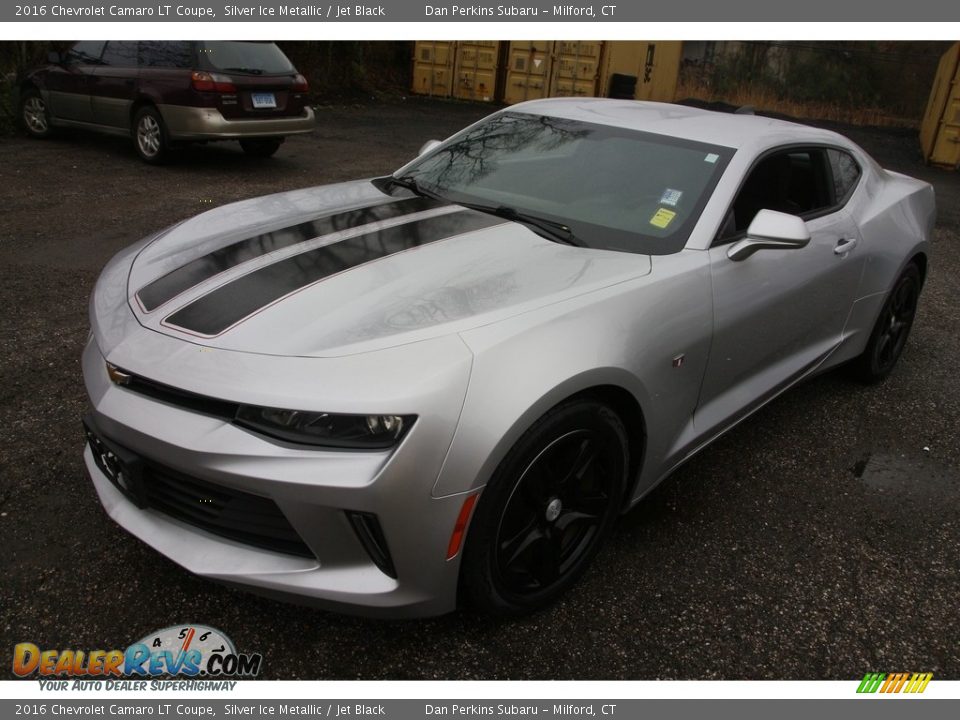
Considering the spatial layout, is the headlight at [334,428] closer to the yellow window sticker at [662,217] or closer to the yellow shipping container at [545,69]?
the yellow window sticker at [662,217]

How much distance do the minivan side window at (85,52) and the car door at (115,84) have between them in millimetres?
105

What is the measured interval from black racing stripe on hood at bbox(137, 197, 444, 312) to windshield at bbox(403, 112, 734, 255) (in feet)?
1.07

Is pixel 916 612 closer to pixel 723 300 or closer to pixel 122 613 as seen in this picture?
pixel 723 300

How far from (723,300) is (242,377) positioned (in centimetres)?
171

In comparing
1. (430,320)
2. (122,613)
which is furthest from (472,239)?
(122,613)

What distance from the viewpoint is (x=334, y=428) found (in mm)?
1977

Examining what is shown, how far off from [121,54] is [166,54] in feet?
2.45

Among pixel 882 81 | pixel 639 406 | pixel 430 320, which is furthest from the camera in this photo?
pixel 882 81

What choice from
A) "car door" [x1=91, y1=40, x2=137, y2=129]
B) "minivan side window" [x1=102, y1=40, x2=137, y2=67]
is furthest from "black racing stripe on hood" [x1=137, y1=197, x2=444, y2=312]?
"minivan side window" [x1=102, y1=40, x2=137, y2=67]

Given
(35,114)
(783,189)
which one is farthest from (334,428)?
(35,114)

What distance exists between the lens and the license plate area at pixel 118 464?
217 centimetres

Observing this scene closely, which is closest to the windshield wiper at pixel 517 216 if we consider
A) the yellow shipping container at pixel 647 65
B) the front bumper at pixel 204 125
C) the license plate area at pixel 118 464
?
the license plate area at pixel 118 464

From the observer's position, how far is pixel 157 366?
2148 mm

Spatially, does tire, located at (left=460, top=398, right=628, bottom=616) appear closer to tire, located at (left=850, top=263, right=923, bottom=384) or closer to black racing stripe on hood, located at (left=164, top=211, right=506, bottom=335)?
black racing stripe on hood, located at (left=164, top=211, right=506, bottom=335)
